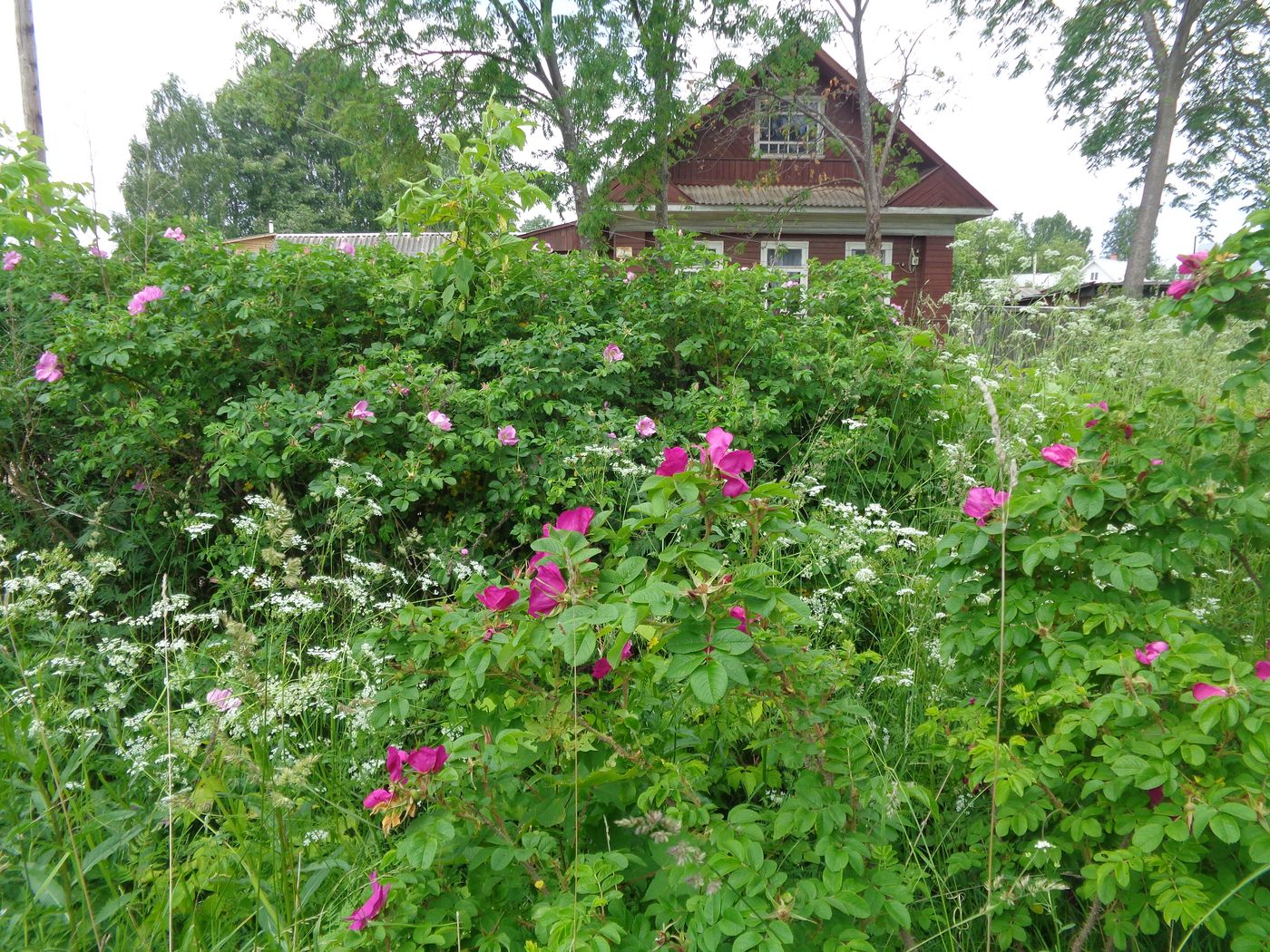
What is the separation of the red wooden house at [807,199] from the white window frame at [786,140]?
4cm

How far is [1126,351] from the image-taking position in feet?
13.8

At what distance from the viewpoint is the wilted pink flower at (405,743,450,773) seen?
3.41ft

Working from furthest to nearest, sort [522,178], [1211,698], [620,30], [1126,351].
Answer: [620,30] → [1126,351] → [522,178] → [1211,698]

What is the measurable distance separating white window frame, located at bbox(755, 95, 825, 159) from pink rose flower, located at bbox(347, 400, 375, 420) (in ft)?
32.4

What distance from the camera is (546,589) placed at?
970 mm

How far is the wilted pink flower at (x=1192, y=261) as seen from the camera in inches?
54.7

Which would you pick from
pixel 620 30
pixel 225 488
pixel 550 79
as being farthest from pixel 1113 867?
pixel 550 79

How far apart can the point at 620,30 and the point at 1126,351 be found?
7522mm

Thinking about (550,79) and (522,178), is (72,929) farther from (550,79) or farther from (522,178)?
(550,79)

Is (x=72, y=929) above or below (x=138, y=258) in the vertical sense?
below

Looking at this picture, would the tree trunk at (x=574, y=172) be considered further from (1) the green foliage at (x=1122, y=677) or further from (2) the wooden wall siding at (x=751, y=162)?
(1) the green foliage at (x=1122, y=677)

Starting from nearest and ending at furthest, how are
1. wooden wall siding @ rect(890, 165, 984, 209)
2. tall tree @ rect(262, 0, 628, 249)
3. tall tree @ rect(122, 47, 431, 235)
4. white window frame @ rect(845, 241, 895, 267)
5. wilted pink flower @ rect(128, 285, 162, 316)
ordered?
wilted pink flower @ rect(128, 285, 162, 316), tall tree @ rect(262, 0, 628, 249), wooden wall siding @ rect(890, 165, 984, 209), white window frame @ rect(845, 241, 895, 267), tall tree @ rect(122, 47, 431, 235)

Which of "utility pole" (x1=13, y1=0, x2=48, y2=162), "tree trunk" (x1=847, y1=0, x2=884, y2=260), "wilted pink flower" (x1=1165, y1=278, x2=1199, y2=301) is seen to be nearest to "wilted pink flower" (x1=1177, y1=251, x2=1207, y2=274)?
"wilted pink flower" (x1=1165, y1=278, x2=1199, y2=301)

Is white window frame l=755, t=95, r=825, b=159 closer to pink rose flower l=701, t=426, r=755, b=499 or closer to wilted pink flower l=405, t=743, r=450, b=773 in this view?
pink rose flower l=701, t=426, r=755, b=499
